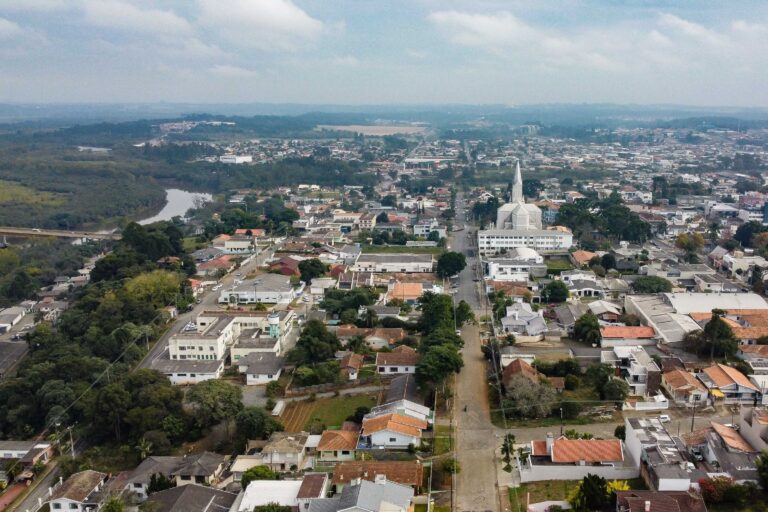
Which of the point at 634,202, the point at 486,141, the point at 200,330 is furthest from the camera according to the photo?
the point at 486,141

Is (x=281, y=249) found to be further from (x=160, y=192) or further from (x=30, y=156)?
(x=30, y=156)

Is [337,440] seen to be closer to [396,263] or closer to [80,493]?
[80,493]

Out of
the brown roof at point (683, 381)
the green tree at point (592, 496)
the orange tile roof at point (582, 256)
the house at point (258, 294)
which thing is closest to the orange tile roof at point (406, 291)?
the house at point (258, 294)

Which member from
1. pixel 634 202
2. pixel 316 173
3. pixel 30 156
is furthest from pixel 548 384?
pixel 30 156

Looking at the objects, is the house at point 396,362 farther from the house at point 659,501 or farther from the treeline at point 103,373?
the house at point 659,501

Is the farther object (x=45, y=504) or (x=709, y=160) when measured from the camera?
(x=709, y=160)

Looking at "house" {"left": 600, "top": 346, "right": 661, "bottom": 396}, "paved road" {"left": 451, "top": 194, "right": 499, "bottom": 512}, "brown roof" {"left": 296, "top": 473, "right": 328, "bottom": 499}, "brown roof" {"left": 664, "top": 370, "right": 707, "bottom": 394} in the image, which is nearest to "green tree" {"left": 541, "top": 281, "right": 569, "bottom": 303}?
"paved road" {"left": 451, "top": 194, "right": 499, "bottom": 512}
